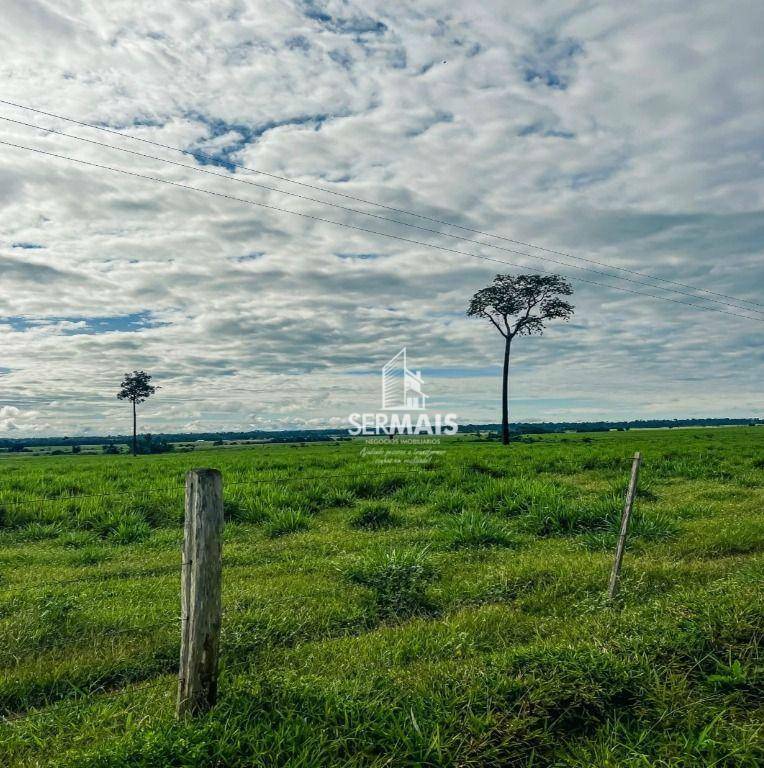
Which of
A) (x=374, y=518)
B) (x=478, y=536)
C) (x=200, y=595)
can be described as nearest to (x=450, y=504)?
(x=374, y=518)

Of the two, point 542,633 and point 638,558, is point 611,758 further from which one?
point 638,558

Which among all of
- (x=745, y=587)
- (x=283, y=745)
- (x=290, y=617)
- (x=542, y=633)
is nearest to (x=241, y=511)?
(x=290, y=617)

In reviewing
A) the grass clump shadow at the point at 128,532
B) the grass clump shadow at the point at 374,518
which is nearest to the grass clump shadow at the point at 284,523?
the grass clump shadow at the point at 374,518

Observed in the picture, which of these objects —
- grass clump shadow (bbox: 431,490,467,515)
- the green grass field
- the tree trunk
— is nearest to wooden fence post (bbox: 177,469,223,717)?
the green grass field

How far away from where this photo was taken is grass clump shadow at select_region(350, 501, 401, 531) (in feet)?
38.2

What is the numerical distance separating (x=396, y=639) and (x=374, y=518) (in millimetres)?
5708

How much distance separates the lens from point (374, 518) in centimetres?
1188

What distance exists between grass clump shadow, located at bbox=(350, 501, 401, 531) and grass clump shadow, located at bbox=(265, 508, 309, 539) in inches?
40.2

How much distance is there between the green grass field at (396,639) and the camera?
14.2 ft

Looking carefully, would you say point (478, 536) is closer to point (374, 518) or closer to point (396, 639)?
point (374, 518)

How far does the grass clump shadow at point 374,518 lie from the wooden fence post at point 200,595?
7.02 metres

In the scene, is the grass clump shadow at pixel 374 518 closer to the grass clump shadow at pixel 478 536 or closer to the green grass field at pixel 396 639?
the green grass field at pixel 396 639

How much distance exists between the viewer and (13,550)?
10172 millimetres

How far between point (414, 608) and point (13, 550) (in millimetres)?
7518
